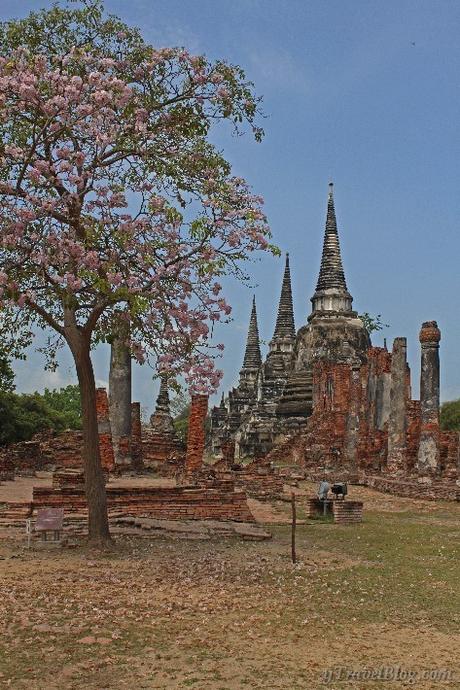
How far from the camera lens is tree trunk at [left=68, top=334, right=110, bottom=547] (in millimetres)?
11109

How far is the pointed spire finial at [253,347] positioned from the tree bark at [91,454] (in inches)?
1954

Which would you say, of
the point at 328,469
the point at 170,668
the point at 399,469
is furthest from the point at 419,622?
the point at 328,469

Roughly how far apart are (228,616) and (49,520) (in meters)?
4.34

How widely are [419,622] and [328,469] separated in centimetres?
2276

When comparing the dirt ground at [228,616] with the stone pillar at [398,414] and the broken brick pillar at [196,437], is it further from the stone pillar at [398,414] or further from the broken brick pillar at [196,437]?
the stone pillar at [398,414]

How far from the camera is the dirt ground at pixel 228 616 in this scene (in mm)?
5750

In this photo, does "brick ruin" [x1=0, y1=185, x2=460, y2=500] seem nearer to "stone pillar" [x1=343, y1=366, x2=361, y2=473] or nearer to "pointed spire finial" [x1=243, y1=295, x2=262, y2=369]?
"stone pillar" [x1=343, y1=366, x2=361, y2=473]

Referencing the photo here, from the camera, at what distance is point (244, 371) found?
60875 millimetres

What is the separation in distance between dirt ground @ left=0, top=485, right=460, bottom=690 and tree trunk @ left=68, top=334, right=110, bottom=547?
42cm

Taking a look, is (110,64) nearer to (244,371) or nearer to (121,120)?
(121,120)

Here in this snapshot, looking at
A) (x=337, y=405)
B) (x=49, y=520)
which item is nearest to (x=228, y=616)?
(x=49, y=520)

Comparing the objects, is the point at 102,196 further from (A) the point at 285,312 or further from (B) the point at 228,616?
(A) the point at 285,312

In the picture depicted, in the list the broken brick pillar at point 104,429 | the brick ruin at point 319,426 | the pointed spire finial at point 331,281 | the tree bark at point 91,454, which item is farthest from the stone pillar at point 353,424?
the tree bark at point 91,454

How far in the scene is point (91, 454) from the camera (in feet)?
36.6
